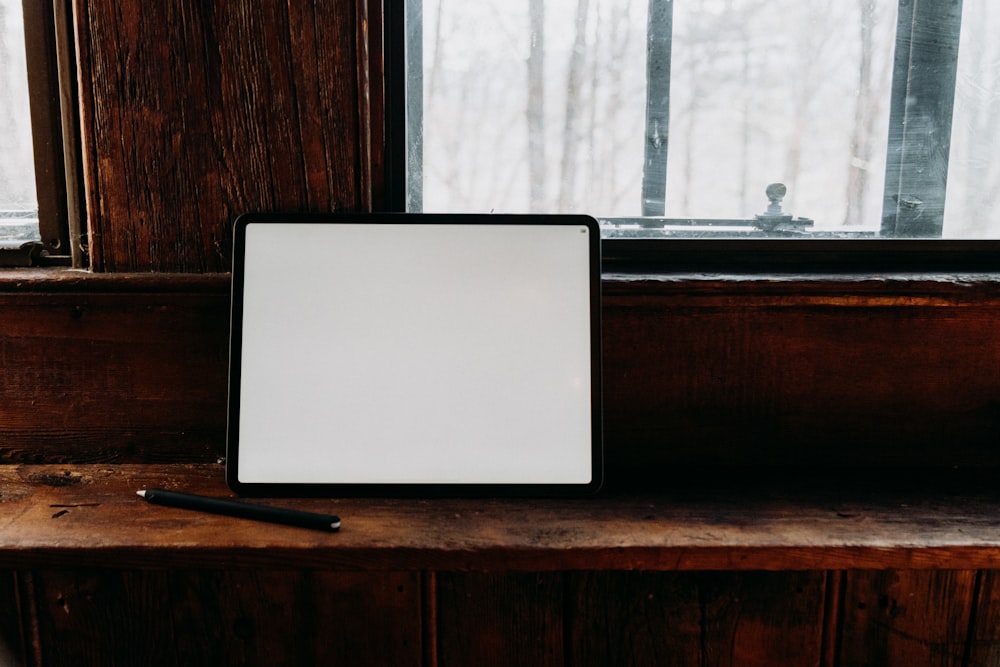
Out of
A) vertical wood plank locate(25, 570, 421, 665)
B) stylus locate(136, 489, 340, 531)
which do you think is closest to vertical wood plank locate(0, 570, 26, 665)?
vertical wood plank locate(25, 570, 421, 665)

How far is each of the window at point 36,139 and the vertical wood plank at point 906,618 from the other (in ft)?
4.00

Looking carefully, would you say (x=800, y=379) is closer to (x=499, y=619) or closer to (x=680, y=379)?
(x=680, y=379)

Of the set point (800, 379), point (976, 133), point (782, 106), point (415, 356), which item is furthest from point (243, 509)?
point (976, 133)

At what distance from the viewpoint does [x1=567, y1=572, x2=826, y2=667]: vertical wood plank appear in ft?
2.66

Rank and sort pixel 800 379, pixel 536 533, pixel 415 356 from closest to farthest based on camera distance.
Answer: pixel 536 533, pixel 415 356, pixel 800 379

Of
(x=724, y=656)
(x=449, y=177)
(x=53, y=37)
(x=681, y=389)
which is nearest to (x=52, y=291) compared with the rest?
(x=53, y=37)

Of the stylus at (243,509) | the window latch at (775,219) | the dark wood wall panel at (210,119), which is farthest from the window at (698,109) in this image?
the stylus at (243,509)

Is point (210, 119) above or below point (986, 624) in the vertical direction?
above

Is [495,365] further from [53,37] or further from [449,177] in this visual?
[53,37]

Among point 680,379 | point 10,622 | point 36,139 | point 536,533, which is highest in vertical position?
point 36,139

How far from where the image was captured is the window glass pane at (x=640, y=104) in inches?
41.9

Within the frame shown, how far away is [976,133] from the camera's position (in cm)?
112

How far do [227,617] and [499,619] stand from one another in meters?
0.34

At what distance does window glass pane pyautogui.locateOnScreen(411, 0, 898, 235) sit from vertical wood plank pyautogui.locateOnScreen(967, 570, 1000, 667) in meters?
0.58
